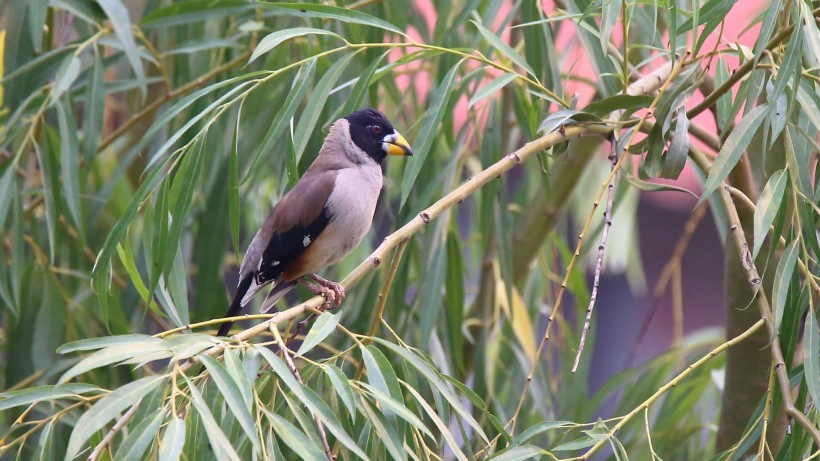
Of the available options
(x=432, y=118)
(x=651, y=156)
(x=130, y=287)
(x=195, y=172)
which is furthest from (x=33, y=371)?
(x=651, y=156)

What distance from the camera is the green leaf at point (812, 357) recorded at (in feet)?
4.91

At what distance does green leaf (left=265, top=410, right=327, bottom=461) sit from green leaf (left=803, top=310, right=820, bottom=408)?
29.1 inches

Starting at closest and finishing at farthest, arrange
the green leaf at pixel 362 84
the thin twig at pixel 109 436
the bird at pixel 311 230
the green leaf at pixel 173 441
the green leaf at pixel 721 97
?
the green leaf at pixel 173 441
the thin twig at pixel 109 436
the green leaf at pixel 362 84
the green leaf at pixel 721 97
the bird at pixel 311 230

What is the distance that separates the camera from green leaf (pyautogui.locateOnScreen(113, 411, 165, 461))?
127 centimetres

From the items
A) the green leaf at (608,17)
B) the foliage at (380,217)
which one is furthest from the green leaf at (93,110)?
the green leaf at (608,17)

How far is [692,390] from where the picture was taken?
9.92 ft

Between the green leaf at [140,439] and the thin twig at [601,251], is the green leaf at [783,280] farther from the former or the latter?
the green leaf at [140,439]

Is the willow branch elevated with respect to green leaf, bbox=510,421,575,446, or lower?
elevated

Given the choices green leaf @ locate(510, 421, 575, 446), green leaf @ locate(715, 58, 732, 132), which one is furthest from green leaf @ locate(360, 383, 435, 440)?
green leaf @ locate(715, 58, 732, 132)

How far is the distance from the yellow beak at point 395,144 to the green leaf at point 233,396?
4.83ft

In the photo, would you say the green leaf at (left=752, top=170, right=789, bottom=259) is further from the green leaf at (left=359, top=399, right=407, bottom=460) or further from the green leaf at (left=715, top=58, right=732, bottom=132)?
the green leaf at (left=359, top=399, right=407, bottom=460)

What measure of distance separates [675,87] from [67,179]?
54.5 inches

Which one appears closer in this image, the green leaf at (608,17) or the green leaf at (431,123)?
the green leaf at (608,17)

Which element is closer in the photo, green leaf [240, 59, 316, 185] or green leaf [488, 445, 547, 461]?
green leaf [488, 445, 547, 461]
